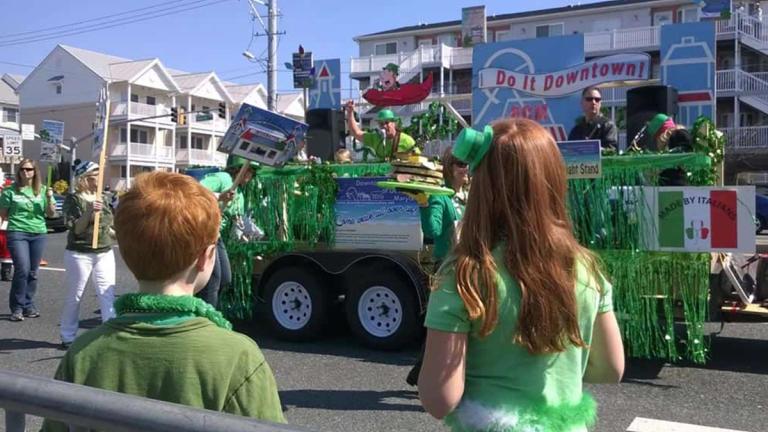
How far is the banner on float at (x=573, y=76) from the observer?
8.56 metres

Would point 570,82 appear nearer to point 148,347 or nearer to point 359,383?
point 359,383

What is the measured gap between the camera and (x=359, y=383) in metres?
5.91

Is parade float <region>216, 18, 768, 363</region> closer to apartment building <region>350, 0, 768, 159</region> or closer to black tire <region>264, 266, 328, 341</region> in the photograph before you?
black tire <region>264, 266, 328, 341</region>

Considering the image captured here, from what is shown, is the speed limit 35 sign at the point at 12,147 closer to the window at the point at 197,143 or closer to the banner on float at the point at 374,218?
the banner on float at the point at 374,218

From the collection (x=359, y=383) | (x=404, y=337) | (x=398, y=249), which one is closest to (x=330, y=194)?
(x=398, y=249)

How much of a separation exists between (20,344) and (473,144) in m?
6.81

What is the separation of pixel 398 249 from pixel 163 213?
5179mm

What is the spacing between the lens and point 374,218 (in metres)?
7.02

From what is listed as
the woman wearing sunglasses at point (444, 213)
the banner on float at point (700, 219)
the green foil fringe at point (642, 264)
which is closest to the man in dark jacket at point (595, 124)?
the green foil fringe at point (642, 264)

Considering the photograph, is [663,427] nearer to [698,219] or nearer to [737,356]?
[698,219]

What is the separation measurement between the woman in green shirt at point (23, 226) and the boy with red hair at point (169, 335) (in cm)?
747

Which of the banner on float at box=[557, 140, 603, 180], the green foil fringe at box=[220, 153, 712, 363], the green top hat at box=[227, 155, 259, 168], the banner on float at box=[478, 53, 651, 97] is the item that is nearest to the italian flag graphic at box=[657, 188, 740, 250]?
the green foil fringe at box=[220, 153, 712, 363]

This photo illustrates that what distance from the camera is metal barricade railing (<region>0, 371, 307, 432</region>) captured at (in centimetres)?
147

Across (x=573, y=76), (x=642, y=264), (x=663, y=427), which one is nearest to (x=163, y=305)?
(x=663, y=427)
